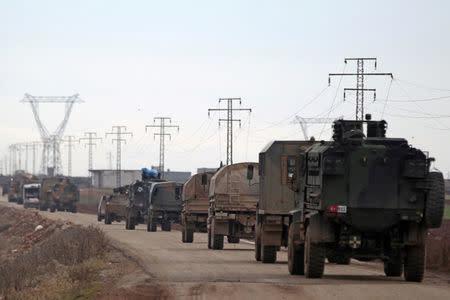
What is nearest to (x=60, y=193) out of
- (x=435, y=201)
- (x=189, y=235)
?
(x=189, y=235)

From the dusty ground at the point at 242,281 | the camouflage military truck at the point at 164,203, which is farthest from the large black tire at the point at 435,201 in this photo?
the camouflage military truck at the point at 164,203

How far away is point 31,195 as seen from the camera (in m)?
104

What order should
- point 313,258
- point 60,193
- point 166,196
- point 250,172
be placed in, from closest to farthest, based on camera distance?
1. point 313,258
2. point 250,172
3. point 166,196
4. point 60,193

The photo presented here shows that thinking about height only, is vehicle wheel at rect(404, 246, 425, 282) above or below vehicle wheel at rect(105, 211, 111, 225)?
above

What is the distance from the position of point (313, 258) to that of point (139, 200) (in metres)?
38.2

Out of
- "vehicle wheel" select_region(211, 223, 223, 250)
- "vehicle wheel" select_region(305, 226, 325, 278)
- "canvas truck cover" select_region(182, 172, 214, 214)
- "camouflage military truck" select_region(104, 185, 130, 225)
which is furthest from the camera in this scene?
"camouflage military truck" select_region(104, 185, 130, 225)

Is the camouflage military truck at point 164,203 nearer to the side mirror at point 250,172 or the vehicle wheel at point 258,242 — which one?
the side mirror at point 250,172

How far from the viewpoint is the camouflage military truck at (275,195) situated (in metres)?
29.0

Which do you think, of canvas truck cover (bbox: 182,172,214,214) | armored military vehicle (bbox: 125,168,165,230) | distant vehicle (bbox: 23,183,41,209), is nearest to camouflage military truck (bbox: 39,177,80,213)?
distant vehicle (bbox: 23,183,41,209)

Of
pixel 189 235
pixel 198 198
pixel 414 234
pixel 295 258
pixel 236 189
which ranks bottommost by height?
pixel 189 235

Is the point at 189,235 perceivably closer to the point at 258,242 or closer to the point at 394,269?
the point at 258,242

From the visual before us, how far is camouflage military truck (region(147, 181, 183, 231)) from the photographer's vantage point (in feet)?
177

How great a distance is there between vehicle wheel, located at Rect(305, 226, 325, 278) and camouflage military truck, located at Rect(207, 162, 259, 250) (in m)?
12.8

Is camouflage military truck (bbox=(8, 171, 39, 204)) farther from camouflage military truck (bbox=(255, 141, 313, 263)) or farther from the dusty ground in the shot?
camouflage military truck (bbox=(255, 141, 313, 263))
